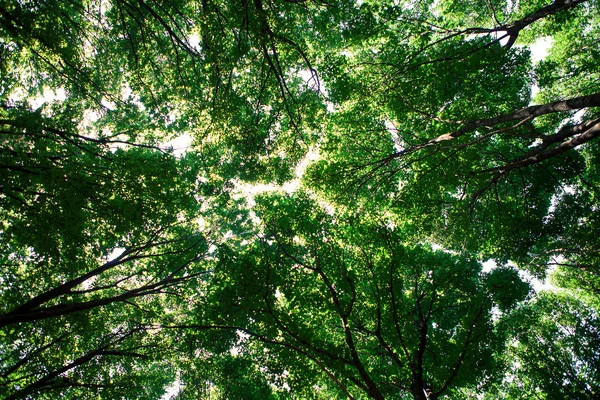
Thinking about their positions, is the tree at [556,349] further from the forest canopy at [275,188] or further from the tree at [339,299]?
the tree at [339,299]

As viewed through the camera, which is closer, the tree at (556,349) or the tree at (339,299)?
the tree at (339,299)

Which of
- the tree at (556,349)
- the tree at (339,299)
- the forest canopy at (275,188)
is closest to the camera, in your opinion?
the forest canopy at (275,188)

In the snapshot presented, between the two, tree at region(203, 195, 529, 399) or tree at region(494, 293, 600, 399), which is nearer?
tree at region(203, 195, 529, 399)

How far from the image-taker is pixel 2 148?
14.9 feet

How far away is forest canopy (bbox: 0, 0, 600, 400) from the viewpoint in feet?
17.3

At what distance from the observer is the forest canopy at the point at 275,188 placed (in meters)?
5.27

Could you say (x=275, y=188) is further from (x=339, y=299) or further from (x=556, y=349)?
(x=556, y=349)

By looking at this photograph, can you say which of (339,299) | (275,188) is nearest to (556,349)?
(339,299)

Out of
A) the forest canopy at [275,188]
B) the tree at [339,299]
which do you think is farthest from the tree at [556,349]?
the tree at [339,299]

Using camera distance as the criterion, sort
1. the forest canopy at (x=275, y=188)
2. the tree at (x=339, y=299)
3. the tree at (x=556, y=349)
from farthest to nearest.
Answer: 1. the tree at (x=556, y=349)
2. the tree at (x=339, y=299)
3. the forest canopy at (x=275, y=188)

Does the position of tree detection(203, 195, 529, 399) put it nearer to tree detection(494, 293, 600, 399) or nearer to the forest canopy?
the forest canopy

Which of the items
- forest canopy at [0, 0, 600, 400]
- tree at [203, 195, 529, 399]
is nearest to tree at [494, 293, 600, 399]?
forest canopy at [0, 0, 600, 400]

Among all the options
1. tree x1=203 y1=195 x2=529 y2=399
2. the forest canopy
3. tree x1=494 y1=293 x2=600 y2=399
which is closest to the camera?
the forest canopy

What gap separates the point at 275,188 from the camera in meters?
10.1
